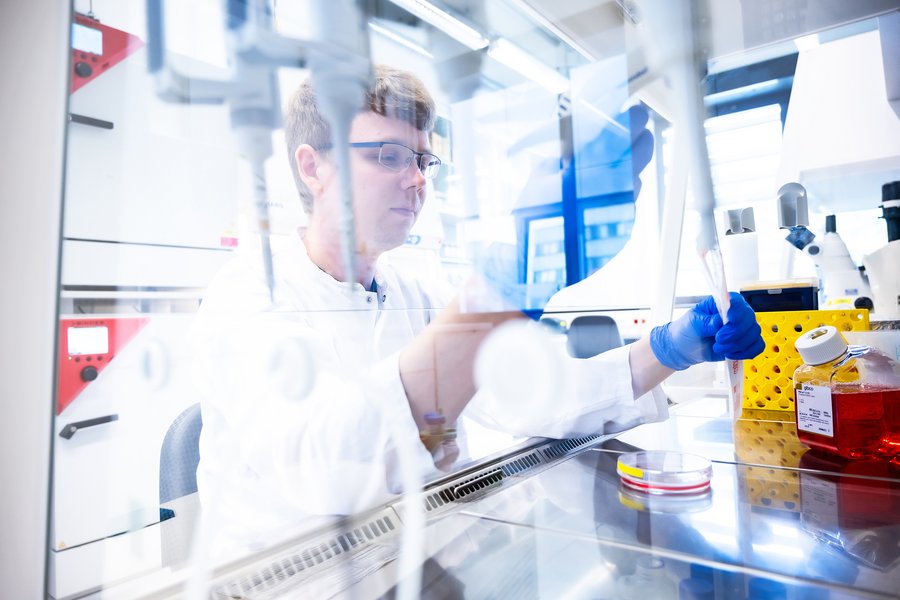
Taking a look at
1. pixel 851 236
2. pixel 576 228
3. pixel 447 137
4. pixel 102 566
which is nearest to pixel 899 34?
pixel 851 236

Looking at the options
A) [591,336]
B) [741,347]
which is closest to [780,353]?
[741,347]

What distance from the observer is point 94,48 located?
62 cm

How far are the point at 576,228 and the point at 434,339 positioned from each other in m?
0.41

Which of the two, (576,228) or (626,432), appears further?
(626,432)

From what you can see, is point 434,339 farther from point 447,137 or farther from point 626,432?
point 626,432

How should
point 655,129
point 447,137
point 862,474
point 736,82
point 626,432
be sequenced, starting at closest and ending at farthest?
point 447,137 → point 862,474 → point 626,432 → point 655,129 → point 736,82

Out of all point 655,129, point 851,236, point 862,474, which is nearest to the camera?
point 862,474

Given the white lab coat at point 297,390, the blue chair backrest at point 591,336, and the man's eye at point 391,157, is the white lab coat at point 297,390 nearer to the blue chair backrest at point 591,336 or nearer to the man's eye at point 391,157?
the man's eye at point 391,157

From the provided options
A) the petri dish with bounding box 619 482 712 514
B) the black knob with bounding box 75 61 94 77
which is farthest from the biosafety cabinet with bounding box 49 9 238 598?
the petri dish with bounding box 619 482 712 514

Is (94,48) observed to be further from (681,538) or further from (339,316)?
(681,538)

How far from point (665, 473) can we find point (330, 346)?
0.59 metres

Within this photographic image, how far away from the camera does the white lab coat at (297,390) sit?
0.66 metres

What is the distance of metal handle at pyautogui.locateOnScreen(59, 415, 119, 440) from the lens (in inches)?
22.9

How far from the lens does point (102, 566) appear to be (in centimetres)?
58
